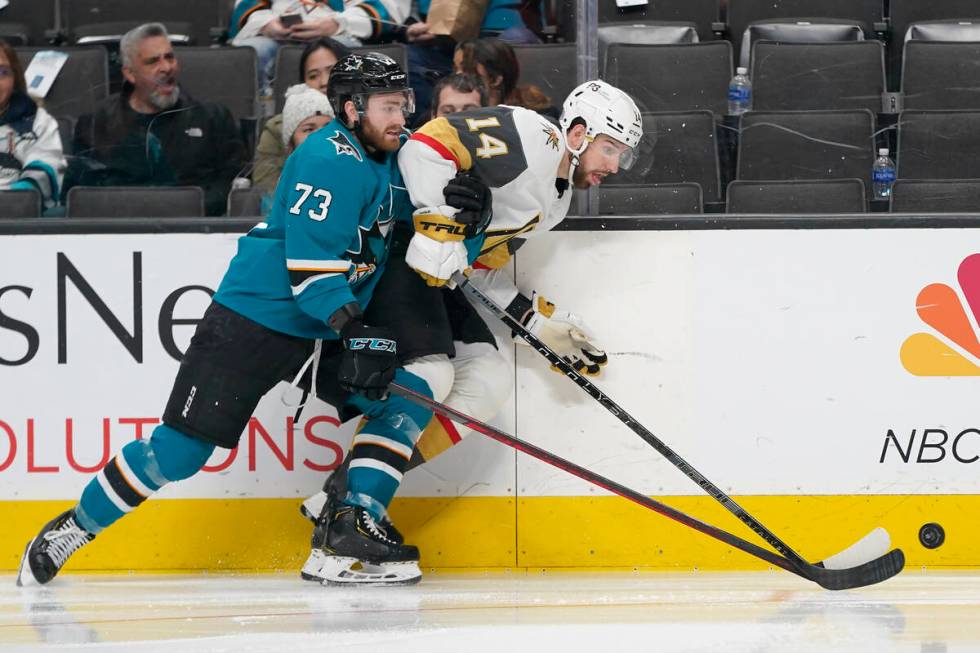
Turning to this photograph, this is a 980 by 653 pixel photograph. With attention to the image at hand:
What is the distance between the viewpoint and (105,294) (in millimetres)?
3578

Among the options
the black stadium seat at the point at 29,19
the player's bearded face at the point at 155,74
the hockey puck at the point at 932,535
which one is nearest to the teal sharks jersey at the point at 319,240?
the player's bearded face at the point at 155,74

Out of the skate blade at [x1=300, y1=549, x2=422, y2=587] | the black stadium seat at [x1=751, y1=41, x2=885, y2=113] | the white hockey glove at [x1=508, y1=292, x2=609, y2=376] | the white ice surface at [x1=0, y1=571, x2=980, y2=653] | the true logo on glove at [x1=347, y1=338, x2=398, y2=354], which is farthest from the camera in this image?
the black stadium seat at [x1=751, y1=41, x2=885, y2=113]

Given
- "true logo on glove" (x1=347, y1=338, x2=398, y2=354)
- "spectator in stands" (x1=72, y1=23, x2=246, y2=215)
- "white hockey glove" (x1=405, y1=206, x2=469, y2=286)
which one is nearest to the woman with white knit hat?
"spectator in stands" (x1=72, y1=23, x2=246, y2=215)

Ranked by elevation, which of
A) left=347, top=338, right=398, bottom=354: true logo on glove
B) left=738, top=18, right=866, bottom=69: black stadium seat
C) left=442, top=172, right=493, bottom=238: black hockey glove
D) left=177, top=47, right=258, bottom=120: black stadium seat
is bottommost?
left=347, top=338, right=398, bottom=354: true logo on glove

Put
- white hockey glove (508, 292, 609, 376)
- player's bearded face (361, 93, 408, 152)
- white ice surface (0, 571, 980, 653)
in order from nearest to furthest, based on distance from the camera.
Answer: white ice surface (0, 571, 980, 653) < player's bearded face (361, 93, 408, 152) < white hockey glove (508, 292, 609, 376)

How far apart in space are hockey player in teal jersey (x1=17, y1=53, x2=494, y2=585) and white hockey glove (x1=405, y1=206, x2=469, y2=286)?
111 millimetres

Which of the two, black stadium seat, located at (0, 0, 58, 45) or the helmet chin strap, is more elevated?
black stadium seat, located at (0, 0, 58, 45)

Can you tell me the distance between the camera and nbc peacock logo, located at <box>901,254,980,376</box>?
3.55 meters

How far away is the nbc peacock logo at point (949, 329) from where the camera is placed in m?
3.55

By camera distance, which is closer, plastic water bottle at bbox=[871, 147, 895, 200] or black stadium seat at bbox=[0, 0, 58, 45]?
plastic water bottle at bbox=[871, 147, 895, 200]

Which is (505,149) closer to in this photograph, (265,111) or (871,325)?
(265,111)

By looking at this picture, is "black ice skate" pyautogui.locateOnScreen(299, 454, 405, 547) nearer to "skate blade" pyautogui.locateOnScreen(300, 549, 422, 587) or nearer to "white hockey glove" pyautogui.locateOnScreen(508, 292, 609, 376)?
"skate blade" pyautogui.locateOnScreen(300, 549, 422, 587)

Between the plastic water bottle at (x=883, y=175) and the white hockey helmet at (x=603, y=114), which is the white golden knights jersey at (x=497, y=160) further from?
the plastic water bottle at (x=883, y=175)

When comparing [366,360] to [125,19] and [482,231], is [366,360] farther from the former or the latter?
[125,19]
